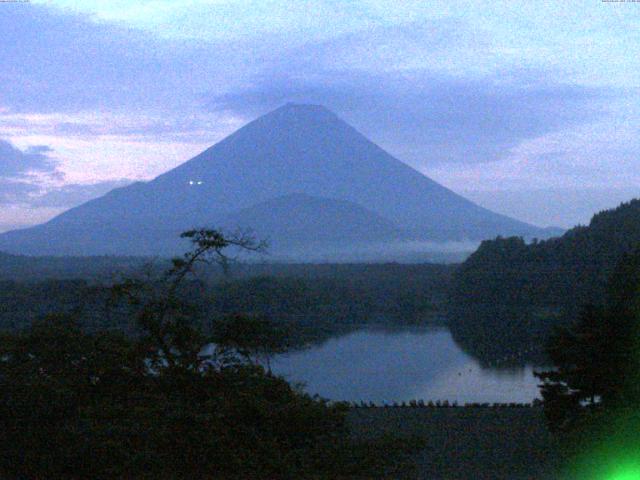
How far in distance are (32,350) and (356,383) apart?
36.0 ft

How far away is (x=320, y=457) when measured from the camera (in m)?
4.27

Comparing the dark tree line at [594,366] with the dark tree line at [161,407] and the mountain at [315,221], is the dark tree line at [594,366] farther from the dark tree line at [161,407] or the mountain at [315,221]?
the mountain at [315,221]

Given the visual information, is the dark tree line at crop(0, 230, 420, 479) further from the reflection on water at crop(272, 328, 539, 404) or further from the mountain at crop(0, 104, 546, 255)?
the mountain at crop(0, 104, 546, 255)

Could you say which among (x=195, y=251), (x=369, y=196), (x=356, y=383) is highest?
(x=369, y=196)

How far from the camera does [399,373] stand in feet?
55.7

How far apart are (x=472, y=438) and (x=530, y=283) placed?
53.2ft

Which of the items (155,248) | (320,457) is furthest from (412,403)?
(155,248)

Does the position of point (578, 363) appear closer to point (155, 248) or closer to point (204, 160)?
point (155, 248)

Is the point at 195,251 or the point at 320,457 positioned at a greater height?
the point at 195,251

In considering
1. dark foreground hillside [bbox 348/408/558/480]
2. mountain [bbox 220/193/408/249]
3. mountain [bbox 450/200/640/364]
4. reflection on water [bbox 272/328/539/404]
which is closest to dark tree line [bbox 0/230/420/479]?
dark foreground hillside [bbox 348/408/558/480]

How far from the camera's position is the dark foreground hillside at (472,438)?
23.4 feet

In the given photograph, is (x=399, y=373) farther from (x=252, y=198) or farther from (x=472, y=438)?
(x=252, y=198)

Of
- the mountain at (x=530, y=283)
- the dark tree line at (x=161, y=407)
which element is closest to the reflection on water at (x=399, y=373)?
the mountain at (x=530, y=283)

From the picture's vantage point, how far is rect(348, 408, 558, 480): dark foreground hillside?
714cm
